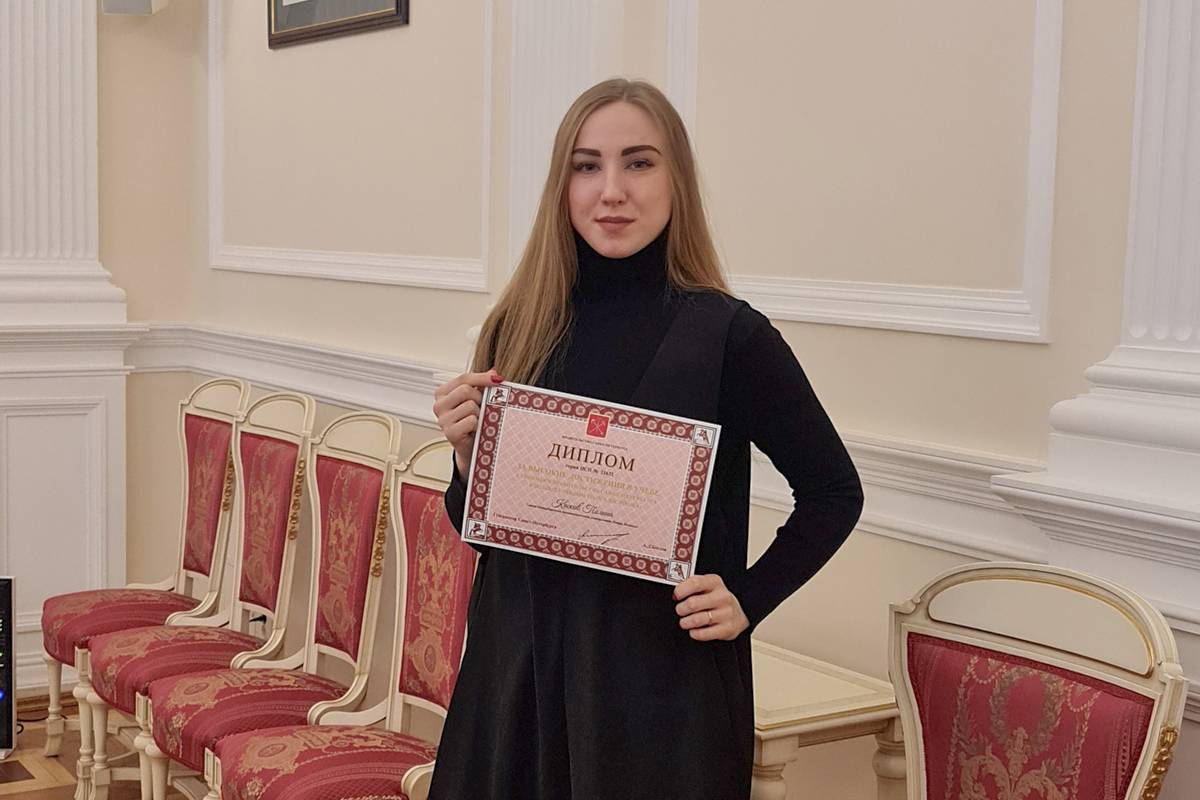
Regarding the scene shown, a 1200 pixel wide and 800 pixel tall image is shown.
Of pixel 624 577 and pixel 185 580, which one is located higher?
pixel 624 577

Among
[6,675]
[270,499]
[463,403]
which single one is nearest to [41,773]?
[6,675]

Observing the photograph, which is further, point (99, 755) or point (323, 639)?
point (99, 755)

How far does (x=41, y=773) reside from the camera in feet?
14.8

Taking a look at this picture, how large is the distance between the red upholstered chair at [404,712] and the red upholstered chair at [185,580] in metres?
1.09

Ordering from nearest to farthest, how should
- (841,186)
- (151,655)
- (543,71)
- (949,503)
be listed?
(949,503) < (841,186) < (543,71) < (151,655)

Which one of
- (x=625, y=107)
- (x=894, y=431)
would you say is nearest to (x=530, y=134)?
(x=894, y=431)

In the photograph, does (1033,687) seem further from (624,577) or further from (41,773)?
(41,773)

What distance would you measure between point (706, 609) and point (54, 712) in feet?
10.7

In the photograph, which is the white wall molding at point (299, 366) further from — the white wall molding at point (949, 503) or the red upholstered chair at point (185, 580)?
the white wall molding at point (949, 503)

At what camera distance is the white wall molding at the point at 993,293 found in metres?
2.46

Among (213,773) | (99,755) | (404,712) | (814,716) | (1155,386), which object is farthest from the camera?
(99,755)

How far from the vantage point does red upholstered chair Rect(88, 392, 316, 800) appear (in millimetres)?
3873

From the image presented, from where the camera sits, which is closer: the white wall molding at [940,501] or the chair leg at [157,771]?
the white wall molding at [940,501]

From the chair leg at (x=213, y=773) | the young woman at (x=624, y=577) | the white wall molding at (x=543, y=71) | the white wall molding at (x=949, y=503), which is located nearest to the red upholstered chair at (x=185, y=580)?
the chair leg at (x=213, y=773)
